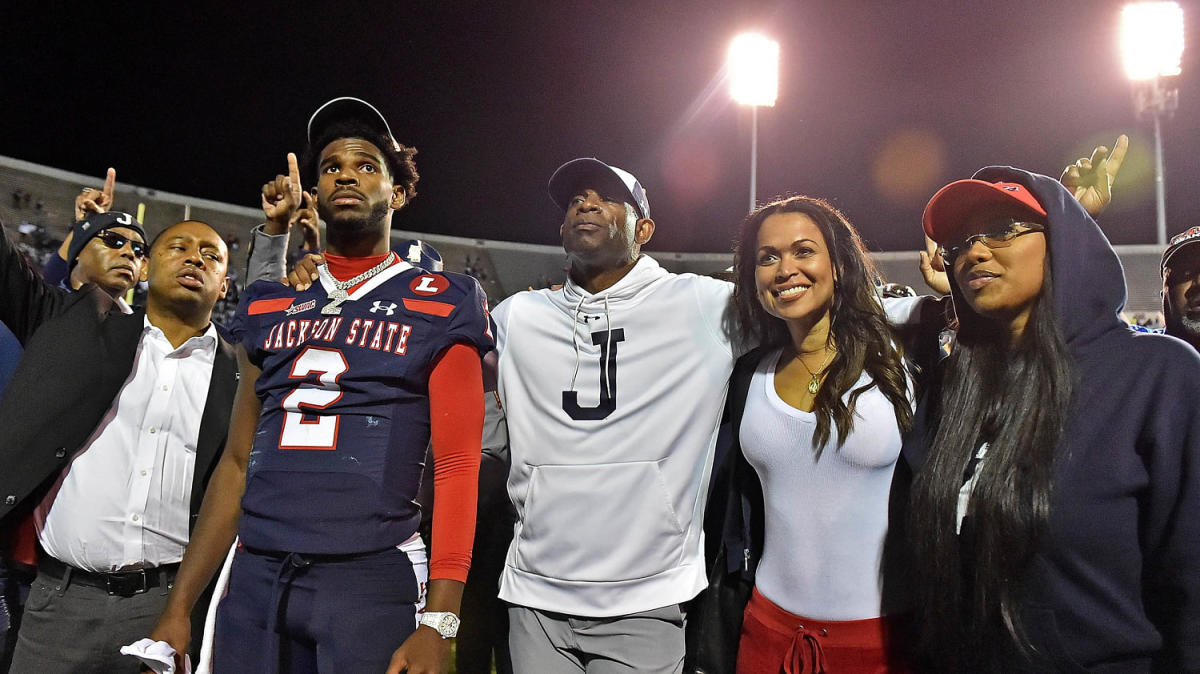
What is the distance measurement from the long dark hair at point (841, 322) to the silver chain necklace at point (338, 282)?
1262mm

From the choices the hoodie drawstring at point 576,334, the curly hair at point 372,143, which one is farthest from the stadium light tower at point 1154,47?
the curly hair at point 372,143

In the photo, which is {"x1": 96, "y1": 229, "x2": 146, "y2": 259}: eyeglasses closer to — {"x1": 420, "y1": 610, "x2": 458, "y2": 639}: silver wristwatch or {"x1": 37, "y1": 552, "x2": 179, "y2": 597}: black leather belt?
{"x1": 37, "y1": 552, "x2": 179, "y2": 597}: black leather belt

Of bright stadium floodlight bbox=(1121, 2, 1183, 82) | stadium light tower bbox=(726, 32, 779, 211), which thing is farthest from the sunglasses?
bright stadium floodlight bbox=(1121, 2, 1183, 82)

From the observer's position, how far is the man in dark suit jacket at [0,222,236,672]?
245 centimetres

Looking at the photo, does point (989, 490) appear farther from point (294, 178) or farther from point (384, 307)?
point (294, 178)

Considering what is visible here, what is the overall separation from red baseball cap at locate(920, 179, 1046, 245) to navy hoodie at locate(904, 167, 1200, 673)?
0.44ft

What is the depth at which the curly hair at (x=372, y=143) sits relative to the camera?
2.34 meters

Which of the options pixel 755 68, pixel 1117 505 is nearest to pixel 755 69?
pixel 755 68

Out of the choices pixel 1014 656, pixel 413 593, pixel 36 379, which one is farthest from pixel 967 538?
pixel 36 379

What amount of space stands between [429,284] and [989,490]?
1.69m

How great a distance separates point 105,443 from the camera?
260 cm

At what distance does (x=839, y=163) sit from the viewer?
2070 centimetres

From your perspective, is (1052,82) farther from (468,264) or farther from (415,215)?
(415,215)

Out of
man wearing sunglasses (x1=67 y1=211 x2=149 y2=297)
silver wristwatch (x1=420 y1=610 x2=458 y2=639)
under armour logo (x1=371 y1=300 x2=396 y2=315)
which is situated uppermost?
man wearing sunglasses (x1=67 y1=211 x2=149 y2=297)
